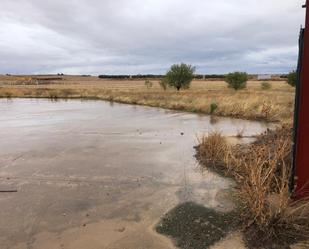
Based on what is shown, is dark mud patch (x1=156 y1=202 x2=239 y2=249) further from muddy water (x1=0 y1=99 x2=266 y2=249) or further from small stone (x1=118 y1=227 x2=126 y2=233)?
small stone (x1=118 y1=227 x2=126 y2=233)

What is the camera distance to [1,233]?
193 inches

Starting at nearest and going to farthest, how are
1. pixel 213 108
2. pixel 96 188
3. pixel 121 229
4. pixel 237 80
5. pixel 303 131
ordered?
pixel 121 229, pixel 303 131, pixel 96 188, pixel 213 108, pixel 237 80

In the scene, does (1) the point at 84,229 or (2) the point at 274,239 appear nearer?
(2) the point at 274,239

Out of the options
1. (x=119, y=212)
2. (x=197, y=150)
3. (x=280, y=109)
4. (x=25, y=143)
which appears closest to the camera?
(x=119, y=212)

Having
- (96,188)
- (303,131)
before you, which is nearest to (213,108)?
(96,188)

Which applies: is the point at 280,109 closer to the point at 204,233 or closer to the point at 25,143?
the point at 25,143

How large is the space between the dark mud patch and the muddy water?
19 cm

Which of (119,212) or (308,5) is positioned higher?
(308,5)

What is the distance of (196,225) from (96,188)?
8.01ft

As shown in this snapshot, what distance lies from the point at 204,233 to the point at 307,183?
176cm

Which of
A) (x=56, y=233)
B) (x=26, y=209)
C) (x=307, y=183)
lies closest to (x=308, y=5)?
(x=307, y=183)

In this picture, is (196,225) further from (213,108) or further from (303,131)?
(213,108)

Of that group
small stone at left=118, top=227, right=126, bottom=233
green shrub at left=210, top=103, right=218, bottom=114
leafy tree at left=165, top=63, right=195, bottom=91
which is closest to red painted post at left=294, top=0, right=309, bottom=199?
small stone at left=118, top=227, right=126, bottom=233

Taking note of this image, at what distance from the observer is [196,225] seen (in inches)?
200
